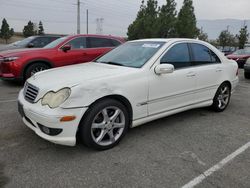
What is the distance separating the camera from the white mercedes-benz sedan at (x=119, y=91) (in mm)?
2816

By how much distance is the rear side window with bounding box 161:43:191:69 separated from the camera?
3809mm

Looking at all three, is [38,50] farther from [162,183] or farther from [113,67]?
[162,183]

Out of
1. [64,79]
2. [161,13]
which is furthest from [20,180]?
[161,13]

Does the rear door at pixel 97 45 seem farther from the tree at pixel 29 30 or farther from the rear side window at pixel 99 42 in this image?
the tree at pixel 29 30

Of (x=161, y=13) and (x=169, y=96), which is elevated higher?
(x=161, y=13)

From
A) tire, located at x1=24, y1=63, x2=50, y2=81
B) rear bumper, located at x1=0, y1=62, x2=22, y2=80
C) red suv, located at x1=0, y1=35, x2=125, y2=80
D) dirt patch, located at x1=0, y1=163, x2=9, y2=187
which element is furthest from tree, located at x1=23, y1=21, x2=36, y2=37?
dirt patch, located at x1=0, y1=163, x2=9, y2=187

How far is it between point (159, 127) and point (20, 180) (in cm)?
234

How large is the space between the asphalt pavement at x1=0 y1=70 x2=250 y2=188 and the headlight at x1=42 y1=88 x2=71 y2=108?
2.31 ft

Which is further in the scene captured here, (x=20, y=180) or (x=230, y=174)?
(x=230, y=174)

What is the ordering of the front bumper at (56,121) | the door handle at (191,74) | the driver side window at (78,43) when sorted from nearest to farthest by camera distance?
1. the front bumper at (56,121)
2. the door handle at (191,74)
3. the driver side window at (78,43)

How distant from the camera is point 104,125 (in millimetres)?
3125

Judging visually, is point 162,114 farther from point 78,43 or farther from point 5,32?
Result: point 5,32

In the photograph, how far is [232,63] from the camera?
509 centimetres

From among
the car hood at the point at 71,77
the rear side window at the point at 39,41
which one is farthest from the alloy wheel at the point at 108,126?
the rear side window at the point at 39,41
